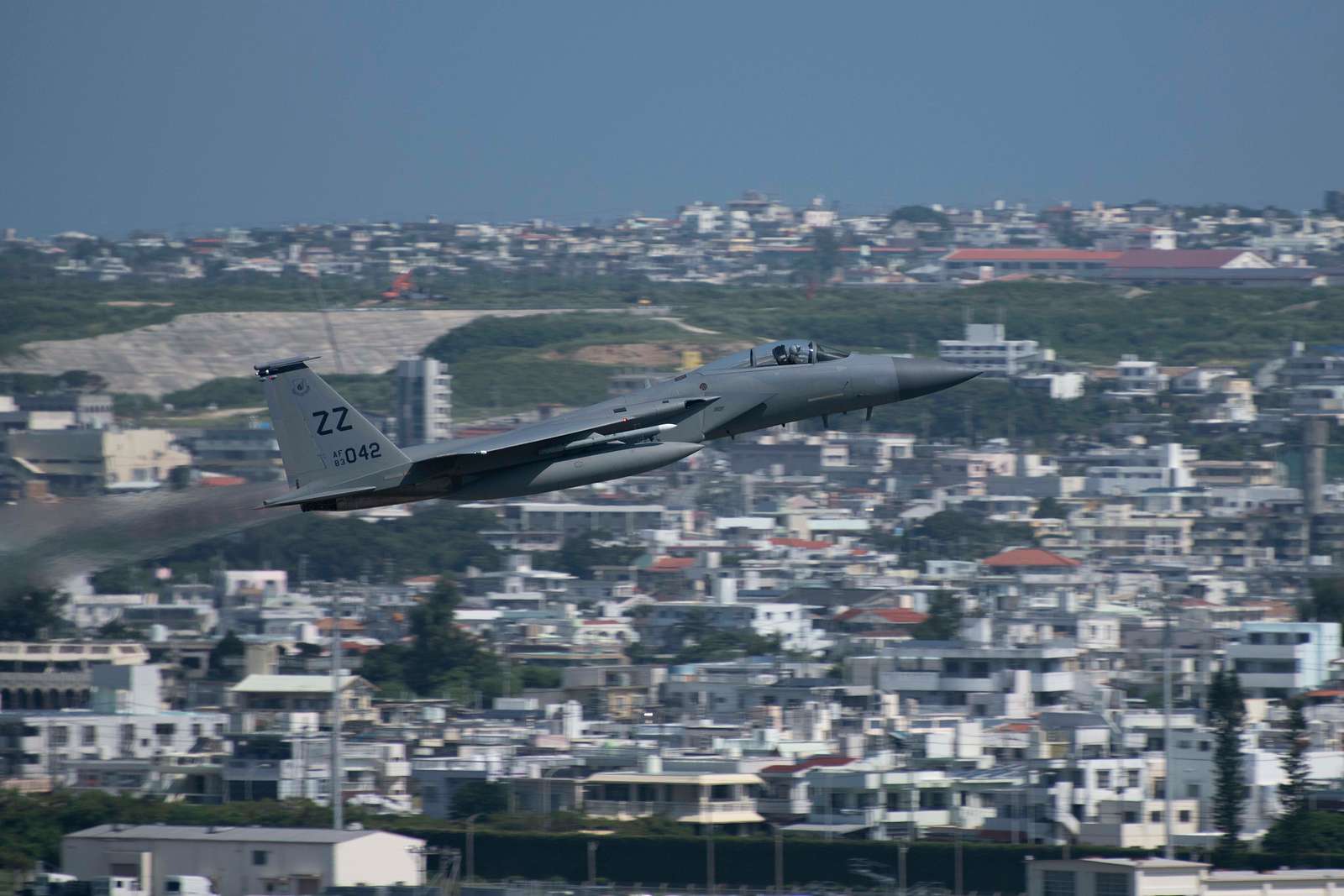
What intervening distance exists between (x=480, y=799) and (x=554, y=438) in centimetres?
2645

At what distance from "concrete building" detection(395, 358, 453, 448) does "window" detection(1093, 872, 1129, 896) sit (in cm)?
8905

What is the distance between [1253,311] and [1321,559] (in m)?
79.2

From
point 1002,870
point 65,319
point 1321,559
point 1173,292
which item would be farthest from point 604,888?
point 1173,292

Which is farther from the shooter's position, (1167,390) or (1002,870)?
(1167,390)

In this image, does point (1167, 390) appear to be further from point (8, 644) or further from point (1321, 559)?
point (8, 644)

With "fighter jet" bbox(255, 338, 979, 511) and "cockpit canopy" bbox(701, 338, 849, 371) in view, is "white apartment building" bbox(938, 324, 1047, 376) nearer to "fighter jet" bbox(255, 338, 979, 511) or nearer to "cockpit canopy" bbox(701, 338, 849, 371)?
"cockpit canopy" bbox(701, 338, 849, 371)

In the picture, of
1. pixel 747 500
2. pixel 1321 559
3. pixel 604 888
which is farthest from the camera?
pixel 747 500

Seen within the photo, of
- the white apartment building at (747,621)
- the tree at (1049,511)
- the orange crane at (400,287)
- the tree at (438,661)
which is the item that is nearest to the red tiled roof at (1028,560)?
the white apartment building at (747,621)

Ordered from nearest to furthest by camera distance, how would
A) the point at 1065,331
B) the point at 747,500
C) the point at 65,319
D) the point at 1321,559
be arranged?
the point at 1321,559
the point at 747,500
the point at 65,319
the point at 1065,331

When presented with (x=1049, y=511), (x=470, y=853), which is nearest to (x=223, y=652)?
(x=470, y=853)

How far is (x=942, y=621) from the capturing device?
263ft

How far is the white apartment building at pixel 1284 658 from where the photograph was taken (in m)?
66.9

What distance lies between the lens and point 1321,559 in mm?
102625

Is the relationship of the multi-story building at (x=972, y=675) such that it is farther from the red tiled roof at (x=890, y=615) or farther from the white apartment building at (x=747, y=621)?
the white apartment building at (x=747, y=621)
